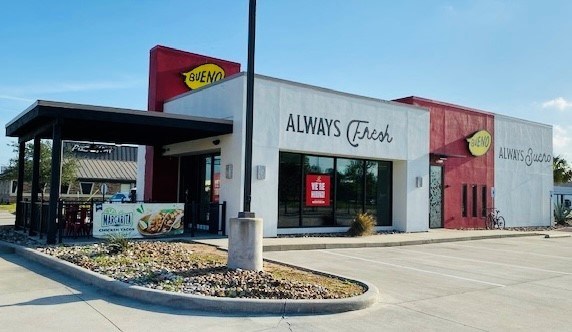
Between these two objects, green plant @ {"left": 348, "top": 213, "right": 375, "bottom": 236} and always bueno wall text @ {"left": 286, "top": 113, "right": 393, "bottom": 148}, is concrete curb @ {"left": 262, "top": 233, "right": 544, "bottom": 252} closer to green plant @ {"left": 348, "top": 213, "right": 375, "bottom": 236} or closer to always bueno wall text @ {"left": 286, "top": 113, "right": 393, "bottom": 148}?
green plant @ {"left": 348, "top": 213, "right": 375, "bottom": 236}

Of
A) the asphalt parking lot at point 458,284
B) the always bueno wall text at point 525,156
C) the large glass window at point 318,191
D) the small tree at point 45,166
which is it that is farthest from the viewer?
the small tree at point 45,166

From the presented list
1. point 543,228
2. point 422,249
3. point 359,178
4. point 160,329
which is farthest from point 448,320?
point 543,228

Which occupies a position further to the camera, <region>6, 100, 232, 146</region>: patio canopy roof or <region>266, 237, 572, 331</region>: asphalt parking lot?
<region>6, 100, 232, 146</region>: patio canopy roof

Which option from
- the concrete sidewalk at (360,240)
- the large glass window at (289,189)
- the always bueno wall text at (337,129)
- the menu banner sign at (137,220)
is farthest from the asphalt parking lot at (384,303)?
the always bueno wall text at (337,129)

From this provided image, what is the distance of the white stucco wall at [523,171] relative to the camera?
25797mm

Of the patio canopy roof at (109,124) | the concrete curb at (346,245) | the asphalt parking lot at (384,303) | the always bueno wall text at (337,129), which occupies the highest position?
the always bueno wall text at (337,129)

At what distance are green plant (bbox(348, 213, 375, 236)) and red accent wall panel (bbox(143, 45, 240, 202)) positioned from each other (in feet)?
24.2

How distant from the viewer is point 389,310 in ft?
24.4

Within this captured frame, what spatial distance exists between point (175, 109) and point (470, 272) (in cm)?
1273

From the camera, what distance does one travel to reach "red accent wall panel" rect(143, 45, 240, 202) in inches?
802

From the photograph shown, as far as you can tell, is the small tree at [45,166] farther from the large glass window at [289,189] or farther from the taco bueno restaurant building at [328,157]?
the large glass window at [289,189]

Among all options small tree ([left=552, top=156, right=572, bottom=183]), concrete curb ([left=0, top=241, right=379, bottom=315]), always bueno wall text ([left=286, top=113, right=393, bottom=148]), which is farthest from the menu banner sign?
small tree ([left=552, top=156, right=572, bottom=183])

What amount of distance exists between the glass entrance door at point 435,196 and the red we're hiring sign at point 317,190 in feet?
20.7

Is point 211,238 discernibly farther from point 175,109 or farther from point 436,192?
point 436,192
